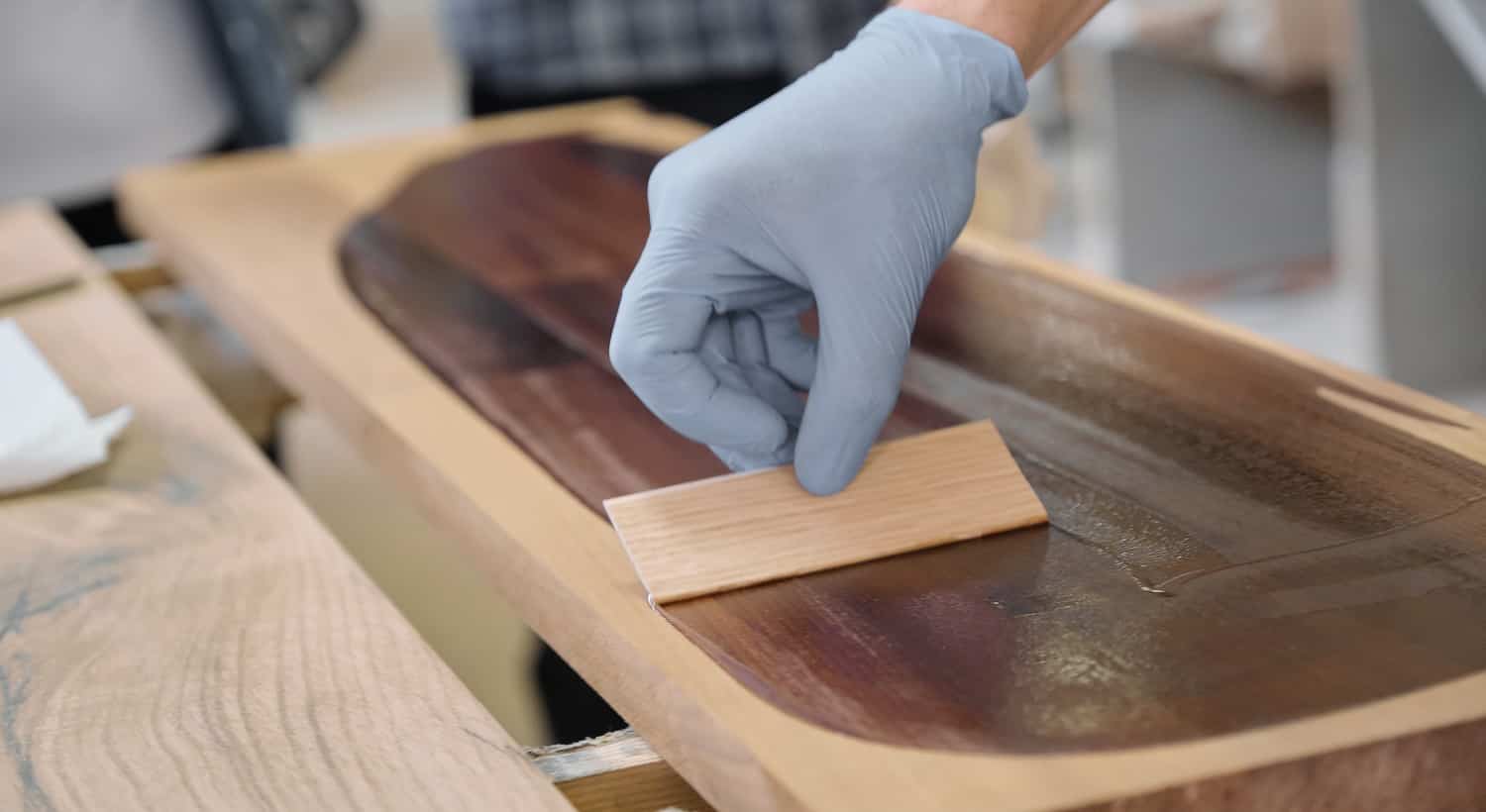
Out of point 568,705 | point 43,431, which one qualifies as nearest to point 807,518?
point 43,431

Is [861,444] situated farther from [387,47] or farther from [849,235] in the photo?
[387,47]

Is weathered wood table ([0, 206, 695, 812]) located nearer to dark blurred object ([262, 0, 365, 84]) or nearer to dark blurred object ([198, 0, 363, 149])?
dark blurred object ([198, 0, 363, 149])

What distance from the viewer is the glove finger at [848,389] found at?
74 cm

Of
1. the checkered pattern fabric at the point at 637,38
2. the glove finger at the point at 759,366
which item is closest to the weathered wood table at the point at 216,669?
the glove finger at the point at 759,366

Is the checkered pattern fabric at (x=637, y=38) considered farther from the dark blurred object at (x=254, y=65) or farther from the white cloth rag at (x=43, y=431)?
the white cloth rag at (x=43, y=431)

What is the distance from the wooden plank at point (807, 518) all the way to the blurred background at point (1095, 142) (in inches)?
39.8

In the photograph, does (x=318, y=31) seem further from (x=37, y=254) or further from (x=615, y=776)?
(x=615, y=776)

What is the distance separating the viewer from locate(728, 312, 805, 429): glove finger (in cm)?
85

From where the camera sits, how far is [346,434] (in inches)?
42.6

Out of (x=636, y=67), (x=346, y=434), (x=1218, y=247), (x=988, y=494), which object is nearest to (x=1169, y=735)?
(x=988, y=494)

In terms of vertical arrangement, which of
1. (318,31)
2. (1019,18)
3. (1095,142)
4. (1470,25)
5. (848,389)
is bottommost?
(1095,142)

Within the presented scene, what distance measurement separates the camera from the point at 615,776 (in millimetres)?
637

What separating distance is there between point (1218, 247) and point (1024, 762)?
327 centimetres

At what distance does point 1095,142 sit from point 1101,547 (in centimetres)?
327
